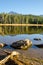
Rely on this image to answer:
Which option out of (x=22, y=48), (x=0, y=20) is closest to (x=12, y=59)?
(x=22, y=48)

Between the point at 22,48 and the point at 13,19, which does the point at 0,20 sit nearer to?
the point at 13,19

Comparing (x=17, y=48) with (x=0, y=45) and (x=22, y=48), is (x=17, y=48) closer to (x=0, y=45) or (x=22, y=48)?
(x=22, y=48)

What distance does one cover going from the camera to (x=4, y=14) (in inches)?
6880

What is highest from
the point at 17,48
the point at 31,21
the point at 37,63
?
the point at 37,63

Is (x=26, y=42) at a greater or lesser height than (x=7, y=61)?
lesser

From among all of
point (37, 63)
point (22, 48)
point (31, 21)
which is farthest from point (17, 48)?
point (31, 21)

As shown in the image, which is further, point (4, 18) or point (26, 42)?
point (4, 18)

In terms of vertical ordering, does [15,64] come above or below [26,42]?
above

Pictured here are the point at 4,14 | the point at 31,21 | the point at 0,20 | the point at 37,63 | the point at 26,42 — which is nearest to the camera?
the point at 37,63

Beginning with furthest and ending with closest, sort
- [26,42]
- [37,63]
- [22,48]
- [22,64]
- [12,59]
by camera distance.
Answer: [26,42] < [22,48] < [37,63] < [12,59] < [22,64]

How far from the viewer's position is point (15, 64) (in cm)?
1655

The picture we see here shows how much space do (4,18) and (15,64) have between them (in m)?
151

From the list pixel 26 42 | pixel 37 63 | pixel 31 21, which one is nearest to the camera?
pixel 37 63

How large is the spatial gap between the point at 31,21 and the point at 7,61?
18252 cm
